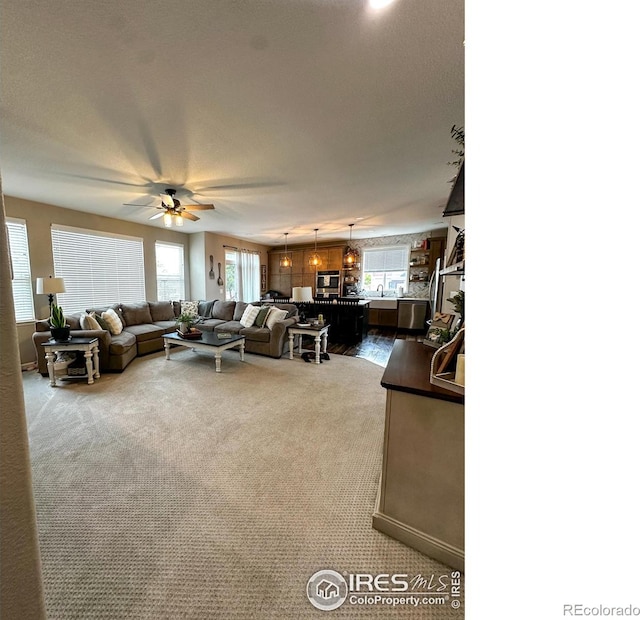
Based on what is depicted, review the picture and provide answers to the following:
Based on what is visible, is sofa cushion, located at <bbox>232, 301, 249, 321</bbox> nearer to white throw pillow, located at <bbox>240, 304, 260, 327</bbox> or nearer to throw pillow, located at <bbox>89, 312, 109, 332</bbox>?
white throw pillow, located at <bbox>240, 304, 260, 327</bbox>

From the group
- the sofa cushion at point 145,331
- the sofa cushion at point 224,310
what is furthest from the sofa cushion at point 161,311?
the sofa cushion at point 224,310

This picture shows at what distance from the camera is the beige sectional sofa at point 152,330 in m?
3.52

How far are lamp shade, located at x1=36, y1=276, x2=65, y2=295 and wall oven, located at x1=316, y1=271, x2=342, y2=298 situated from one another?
5681 millimetres

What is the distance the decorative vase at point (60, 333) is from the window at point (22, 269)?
4.07 feet

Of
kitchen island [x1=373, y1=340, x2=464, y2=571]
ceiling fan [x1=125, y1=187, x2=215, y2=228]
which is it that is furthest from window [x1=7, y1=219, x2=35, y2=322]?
kitchen island [x1=373, y1=340, x2=464, y2=571]

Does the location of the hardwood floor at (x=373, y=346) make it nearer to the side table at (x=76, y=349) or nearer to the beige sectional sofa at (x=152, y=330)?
the beige sectional sofa at (x=152, y=330)

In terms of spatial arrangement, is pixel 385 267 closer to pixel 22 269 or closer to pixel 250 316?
pixel 250 316

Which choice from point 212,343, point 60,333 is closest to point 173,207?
point 212,343
